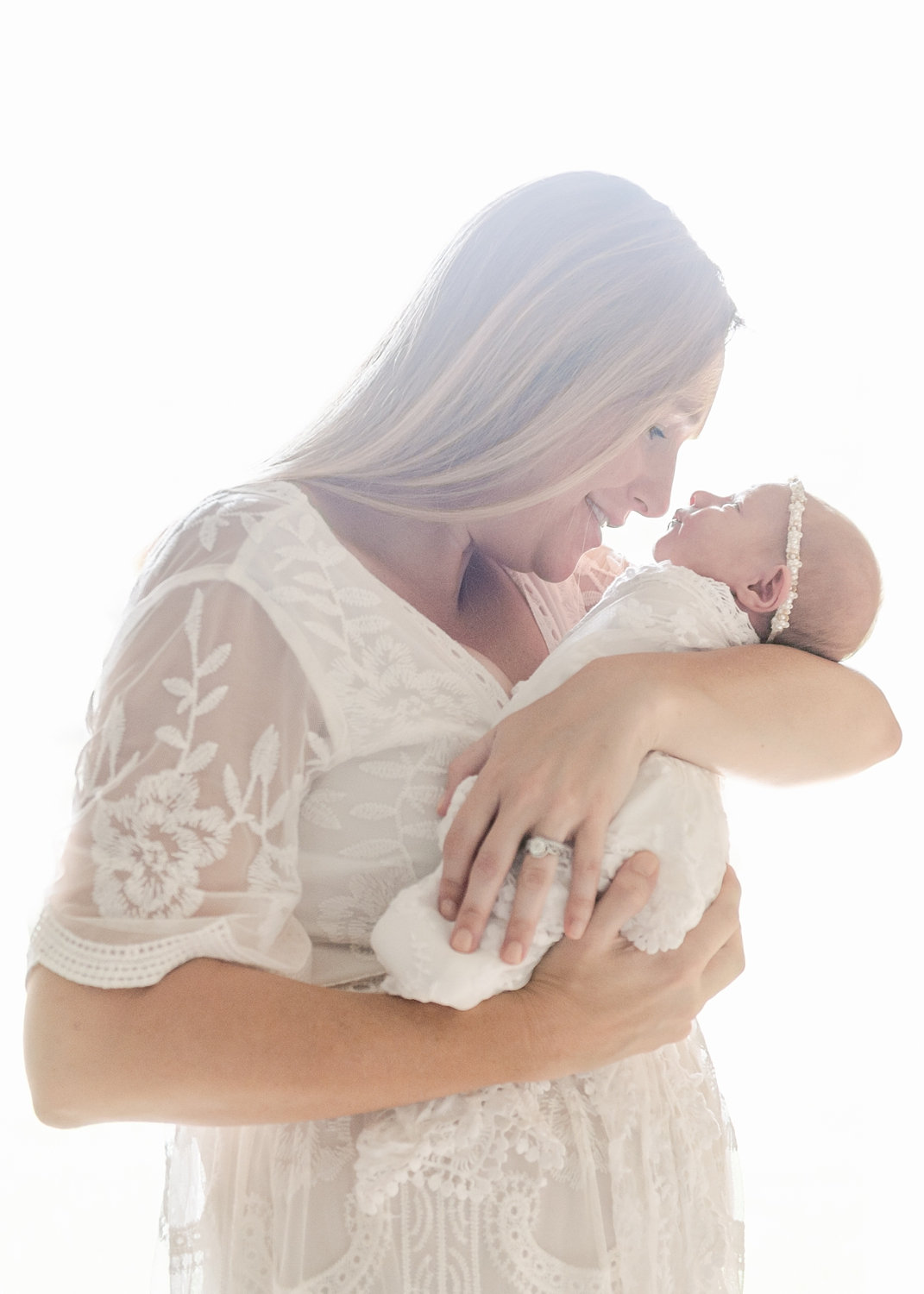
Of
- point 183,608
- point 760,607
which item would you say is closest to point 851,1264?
point 760,607

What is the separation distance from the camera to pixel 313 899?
1.03m

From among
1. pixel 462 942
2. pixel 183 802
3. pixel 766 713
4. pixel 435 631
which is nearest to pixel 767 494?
pixel 766 713

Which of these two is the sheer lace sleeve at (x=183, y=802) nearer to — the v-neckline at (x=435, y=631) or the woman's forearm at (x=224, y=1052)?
the woman's forearm at (x=224, y=1052)

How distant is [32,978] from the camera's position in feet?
2.86

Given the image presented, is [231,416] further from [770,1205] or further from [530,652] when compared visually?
[770,1205]

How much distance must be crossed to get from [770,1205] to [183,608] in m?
1.98

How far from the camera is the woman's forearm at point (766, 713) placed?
1063 mm

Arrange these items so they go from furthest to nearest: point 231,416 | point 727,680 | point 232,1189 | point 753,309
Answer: point 753,309, point 231,416, point 727,680, point 232,1189

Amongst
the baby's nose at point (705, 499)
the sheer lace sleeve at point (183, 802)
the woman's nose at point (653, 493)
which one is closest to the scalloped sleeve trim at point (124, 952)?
→ the sheer lace sleeve at point (183, 802)

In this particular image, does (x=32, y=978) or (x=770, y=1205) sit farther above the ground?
(x=32, y=978)

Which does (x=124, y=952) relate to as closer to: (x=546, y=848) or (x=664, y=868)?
(x=546, y=848)

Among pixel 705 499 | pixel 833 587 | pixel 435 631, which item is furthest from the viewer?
pixel 705 499

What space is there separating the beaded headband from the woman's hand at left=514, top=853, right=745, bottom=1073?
419mm

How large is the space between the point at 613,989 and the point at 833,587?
0.56 metres
